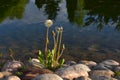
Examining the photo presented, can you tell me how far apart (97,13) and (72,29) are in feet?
18.5

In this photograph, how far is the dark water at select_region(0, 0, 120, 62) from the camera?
19031 mm

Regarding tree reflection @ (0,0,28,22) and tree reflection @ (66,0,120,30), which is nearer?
tree reflection @ (66,0,120,30)

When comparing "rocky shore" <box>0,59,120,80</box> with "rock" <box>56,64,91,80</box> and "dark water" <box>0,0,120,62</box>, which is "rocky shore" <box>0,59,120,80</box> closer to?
"rock" <box>56,64,91,80</box>

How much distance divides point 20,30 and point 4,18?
19.0 ft

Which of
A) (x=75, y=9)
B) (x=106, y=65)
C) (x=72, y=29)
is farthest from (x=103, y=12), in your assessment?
(x=106, y=65)

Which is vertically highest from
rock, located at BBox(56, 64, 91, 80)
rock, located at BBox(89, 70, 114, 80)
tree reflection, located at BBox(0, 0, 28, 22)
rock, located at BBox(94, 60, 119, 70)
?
rock, located at BBox(56, 64, 91, 80)

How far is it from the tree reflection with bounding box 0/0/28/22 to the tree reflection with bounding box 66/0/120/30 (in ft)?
13.2

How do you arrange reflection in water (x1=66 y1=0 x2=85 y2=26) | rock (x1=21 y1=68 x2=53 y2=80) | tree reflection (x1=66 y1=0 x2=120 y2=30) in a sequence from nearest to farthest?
rock (x1=21 y1=68 x2=53 y2=80)
tree reflection (x1=66 y1=0 x2=120 y2=30)
reflection in water (x1=66 y1=0 x2=85 y2=26)

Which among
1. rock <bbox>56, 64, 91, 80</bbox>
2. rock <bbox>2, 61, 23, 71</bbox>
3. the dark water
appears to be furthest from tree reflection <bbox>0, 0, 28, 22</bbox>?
rock <bbox>56, 64, 91, 80</bbox>

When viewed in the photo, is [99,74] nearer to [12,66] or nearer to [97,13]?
[12,66]

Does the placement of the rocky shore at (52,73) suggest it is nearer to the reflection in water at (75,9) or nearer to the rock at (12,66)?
the rock at (12,66)

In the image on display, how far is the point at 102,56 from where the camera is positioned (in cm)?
1802

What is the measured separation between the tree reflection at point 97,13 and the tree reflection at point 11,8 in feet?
13.2

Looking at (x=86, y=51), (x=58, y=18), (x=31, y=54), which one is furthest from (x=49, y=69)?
(x=58, y=18)
